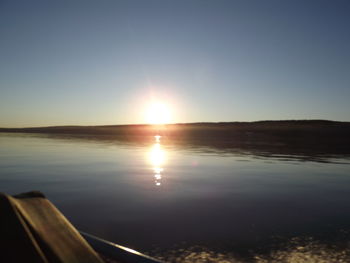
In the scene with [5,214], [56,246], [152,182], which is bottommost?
[152,182]

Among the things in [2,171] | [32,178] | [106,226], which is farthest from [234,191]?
[2,171]

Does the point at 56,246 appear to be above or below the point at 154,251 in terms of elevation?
above

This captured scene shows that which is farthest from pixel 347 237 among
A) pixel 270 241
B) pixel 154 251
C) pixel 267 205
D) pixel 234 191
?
pixel 234 191

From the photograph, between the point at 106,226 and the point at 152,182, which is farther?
the point at 152,182

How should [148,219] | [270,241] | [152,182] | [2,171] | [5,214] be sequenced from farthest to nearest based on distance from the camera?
[2,171] → [152,182] → [148,219] → [270,241] → [5,214]

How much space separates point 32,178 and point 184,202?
9056 millimetres

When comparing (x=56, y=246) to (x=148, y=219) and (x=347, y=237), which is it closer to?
(x=148, y=219)

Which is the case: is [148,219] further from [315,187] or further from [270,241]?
[315,187]

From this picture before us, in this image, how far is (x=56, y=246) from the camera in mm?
3297

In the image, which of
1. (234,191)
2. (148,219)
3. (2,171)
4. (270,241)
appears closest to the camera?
(270,241)

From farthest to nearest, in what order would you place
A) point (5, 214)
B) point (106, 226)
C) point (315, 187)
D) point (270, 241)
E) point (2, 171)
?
1. point (2, 171)
2. point (315, 187)
3. point (106, 226)
4. point (270, 241)
5. point (5, 214)

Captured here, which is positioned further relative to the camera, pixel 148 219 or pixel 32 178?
pixel 32 178

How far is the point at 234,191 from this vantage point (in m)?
13.5

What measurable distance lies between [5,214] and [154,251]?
422 centimetres
